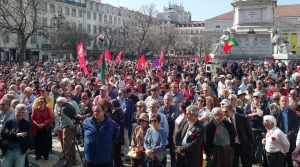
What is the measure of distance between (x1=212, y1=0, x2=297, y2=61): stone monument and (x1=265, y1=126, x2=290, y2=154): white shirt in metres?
23.5

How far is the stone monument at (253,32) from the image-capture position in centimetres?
→ 2930

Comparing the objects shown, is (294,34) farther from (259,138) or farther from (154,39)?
(259,138)

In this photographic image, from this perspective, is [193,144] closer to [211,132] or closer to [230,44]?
[211,132]

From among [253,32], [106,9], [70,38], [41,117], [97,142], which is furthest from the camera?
[106,9]

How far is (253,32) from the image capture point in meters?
29.4

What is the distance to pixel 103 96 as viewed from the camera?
8.75 m

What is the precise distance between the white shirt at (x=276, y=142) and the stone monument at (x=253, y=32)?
23512 millimetres

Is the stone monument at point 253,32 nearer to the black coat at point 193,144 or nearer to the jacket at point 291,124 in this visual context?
the jacket at point 291,124

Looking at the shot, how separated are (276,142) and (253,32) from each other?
25.3 metres

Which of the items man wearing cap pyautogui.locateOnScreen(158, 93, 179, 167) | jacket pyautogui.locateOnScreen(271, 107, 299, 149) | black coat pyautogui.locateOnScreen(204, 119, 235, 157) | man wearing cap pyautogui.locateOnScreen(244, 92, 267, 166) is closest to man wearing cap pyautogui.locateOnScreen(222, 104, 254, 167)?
black coat pyautogui.locateOnScreen(204, 119, 235, 157)

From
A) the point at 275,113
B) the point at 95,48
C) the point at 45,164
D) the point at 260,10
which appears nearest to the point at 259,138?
the point at 275,113

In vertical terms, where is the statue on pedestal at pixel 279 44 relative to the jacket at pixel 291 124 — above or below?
above

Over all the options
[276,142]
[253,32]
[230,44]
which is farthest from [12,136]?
[253,32]

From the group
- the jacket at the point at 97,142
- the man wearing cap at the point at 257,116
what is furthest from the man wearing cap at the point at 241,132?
the jacket at the point at 97,142
